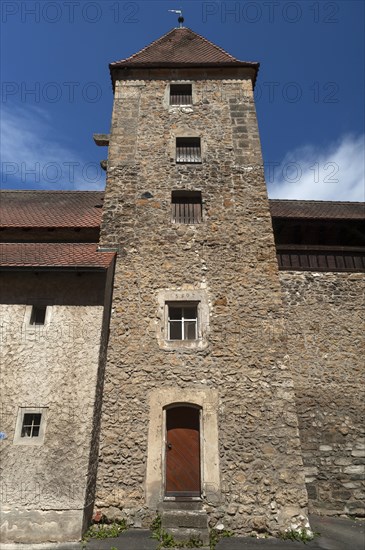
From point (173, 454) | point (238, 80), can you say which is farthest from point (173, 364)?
point (238, 80)

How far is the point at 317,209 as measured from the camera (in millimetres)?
11852

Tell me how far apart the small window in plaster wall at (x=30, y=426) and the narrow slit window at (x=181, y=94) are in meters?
9.11

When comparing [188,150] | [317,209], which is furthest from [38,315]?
[317,209]

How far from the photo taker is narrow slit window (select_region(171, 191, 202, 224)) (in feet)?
Answer: 31.3

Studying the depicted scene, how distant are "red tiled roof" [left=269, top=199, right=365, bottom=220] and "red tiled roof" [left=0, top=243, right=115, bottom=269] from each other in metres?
5.32

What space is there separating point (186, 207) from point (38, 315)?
4.37 meters

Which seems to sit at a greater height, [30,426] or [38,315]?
[38,315]

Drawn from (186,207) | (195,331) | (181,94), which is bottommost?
(195,331)

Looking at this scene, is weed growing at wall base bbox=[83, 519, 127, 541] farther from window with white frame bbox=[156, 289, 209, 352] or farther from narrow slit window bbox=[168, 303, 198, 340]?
narrow slit window bbox=[168, 303, 198, 340]

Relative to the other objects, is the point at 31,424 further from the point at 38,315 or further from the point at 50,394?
the point at 38,315

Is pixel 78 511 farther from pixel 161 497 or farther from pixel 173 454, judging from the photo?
pixel 173 454

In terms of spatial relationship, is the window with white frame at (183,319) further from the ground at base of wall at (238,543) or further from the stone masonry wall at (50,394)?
the ground at base of wall at (238,543)

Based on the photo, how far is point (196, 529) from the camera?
20.4 feet

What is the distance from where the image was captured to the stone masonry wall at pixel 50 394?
6.18 meters
